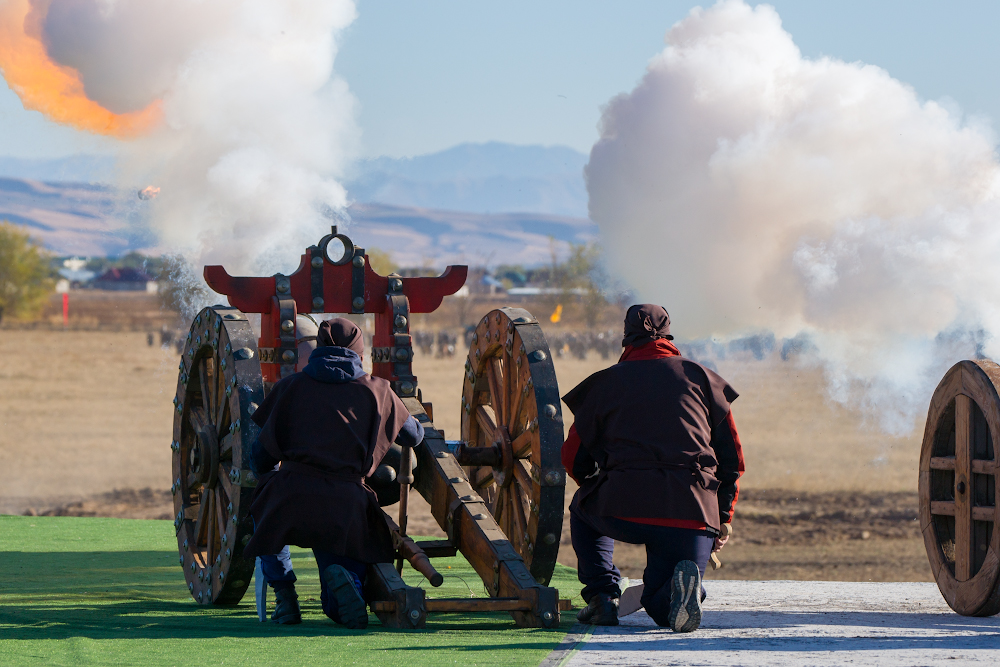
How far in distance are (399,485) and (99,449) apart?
668 inches

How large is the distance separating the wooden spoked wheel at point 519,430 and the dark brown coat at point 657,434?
0.31m

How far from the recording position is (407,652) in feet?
14.5

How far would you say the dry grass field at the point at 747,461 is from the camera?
14086mm

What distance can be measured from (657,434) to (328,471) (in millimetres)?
1273

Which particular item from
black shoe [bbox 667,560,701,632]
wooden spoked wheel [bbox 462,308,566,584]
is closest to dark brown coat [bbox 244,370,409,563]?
wooden spoked wheel [bbox 462,308,566,584]

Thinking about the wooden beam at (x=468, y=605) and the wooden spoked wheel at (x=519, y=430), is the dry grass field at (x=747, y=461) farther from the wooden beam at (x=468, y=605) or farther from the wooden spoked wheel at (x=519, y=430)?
the wooden beam at (x=468, y=605)

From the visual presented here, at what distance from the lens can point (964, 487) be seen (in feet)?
18.5

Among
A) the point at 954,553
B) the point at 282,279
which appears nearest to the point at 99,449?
the point at 282,279

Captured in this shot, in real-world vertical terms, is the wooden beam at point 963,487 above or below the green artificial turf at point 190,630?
above

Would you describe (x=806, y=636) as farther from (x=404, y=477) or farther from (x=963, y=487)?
(x=404, y=477)

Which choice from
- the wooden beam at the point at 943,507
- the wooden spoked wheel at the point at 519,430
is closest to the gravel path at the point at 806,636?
the wooden beam at the point at 943,507

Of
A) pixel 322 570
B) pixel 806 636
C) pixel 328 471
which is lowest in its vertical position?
pixel 806 636

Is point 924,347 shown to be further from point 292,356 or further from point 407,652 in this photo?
point 407,652

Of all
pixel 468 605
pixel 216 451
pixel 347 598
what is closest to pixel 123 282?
pixel 216 451
